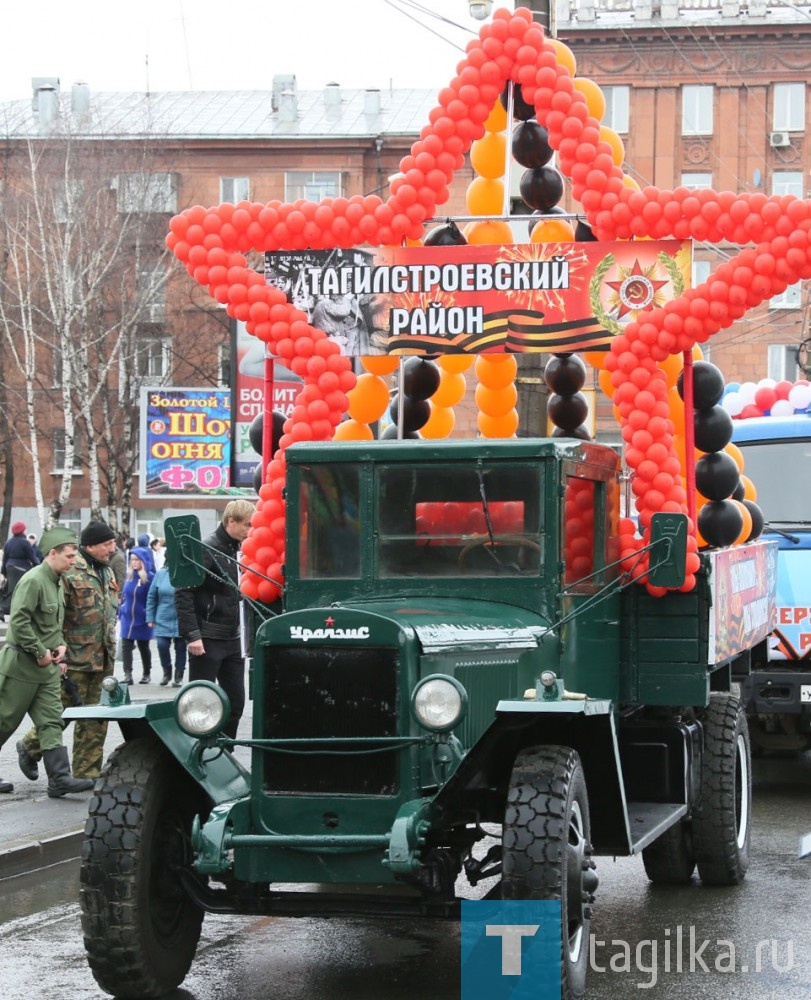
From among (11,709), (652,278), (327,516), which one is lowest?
(11,709)

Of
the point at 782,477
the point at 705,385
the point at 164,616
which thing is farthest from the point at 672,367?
the point at 164,616

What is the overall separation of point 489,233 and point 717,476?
2.06 metres

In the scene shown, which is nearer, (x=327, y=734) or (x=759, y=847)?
(x=327, y=734)

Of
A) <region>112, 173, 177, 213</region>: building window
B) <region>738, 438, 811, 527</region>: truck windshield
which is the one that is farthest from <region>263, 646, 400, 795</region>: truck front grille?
<region>112, 173, 177, 213</region>: building window

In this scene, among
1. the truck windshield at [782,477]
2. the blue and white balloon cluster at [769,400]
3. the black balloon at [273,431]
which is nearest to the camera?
the black balloon at [273,431]

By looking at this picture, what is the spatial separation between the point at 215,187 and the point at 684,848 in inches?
2000

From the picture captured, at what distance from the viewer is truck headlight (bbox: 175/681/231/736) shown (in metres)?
6.61

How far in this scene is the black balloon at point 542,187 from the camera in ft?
35.4

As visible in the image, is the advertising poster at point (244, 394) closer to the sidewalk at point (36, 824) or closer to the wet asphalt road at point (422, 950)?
the sidewalk at point (36, 824)

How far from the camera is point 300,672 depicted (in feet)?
21.3

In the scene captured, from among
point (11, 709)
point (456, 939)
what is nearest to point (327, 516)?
point (456, 939)

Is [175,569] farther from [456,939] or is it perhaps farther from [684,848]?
[684,848]

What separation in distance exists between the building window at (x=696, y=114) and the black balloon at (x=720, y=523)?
4651 cm

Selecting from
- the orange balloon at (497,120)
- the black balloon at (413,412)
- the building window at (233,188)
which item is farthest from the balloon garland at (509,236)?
the building window at (233,188)
